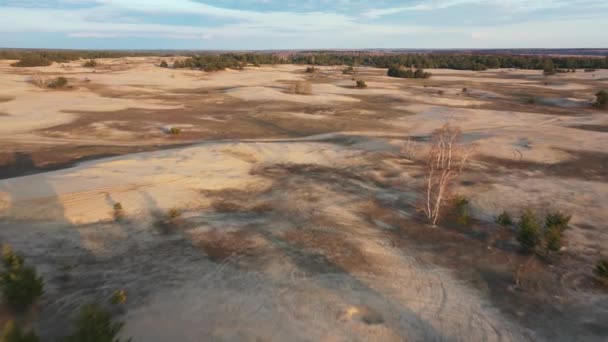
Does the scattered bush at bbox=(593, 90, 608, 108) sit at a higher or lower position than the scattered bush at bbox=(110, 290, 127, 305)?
Answer: higher

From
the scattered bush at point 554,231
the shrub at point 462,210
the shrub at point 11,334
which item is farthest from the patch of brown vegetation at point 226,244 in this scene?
the scattered bush at point 554,231

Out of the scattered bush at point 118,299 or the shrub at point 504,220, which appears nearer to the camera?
the scattered bush at point 118,299

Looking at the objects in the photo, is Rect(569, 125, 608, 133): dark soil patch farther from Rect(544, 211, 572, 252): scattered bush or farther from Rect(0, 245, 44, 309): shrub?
Rect(0, 245, 44, 309): shrub

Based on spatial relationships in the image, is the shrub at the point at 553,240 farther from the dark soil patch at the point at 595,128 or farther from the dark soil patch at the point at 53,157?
the dark soil patch at the point at 595,128

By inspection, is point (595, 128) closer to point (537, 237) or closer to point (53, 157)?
point (537, 237)

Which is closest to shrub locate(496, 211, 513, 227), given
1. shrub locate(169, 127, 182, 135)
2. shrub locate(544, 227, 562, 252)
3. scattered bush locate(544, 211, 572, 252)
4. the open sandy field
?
the open sandy field
